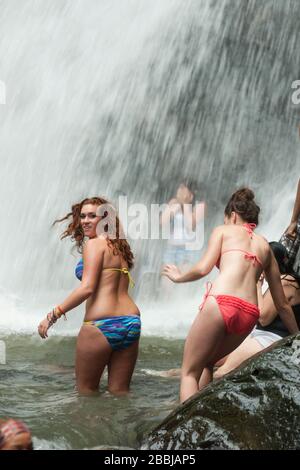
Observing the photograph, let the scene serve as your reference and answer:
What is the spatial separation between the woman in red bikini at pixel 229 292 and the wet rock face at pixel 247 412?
28.9 inches

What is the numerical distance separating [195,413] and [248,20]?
14624mm

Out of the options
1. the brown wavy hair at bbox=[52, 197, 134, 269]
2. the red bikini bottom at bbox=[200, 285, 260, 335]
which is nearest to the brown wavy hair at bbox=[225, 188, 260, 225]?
the red bikini bottom at bbox=[200, 285, 260, 335]

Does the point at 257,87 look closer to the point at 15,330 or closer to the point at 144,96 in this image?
the point at 144,96

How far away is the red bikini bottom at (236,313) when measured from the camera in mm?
5348

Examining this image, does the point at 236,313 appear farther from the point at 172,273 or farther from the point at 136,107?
the point at 136,107

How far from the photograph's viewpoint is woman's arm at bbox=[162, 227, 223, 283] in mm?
5480

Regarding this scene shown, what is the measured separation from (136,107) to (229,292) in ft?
38.9

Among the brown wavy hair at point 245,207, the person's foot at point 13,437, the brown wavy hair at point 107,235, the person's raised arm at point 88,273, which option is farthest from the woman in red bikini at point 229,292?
the person's foot at point 13,437

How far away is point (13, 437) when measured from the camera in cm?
326

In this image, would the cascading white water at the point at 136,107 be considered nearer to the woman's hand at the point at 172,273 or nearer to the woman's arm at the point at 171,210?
the woman's arm at the point at 171,210

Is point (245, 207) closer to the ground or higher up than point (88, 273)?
higher up

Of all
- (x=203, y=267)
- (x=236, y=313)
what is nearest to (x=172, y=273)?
(x=203, y=267)

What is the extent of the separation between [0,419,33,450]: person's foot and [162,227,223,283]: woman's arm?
2.43 metres
